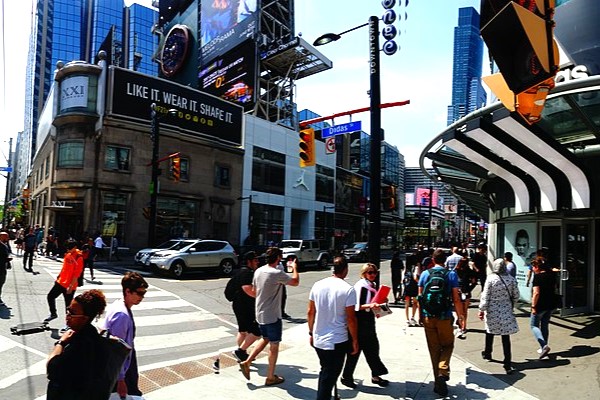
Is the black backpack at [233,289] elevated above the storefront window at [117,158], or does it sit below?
below

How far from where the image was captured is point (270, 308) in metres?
5.80

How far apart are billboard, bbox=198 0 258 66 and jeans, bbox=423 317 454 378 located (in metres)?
44.3

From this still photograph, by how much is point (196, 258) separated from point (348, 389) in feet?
45.3

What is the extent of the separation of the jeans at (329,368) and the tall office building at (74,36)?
118 meters

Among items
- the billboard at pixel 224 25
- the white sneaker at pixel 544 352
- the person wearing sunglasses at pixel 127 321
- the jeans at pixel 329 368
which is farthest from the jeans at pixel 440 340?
the billboard at pixel 224 25

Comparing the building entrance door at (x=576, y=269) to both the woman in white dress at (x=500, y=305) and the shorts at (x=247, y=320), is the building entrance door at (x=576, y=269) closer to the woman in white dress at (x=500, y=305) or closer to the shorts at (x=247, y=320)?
the woman in white dress at (x=500, y=305)

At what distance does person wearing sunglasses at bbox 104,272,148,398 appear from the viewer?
3702 millimetres

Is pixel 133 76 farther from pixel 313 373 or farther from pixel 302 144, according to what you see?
pixel 313 373

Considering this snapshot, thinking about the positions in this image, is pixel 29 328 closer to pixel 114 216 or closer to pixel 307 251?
pixel 307 251

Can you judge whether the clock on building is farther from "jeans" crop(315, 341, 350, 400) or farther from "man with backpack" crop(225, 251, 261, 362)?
"jeans" crop(315, 341, 350, 400)

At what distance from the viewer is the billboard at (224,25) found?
46281 mm

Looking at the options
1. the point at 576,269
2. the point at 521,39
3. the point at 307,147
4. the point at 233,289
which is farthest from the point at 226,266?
the point at 521,39

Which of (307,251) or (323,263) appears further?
(323,263)

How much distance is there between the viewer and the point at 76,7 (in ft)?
385
